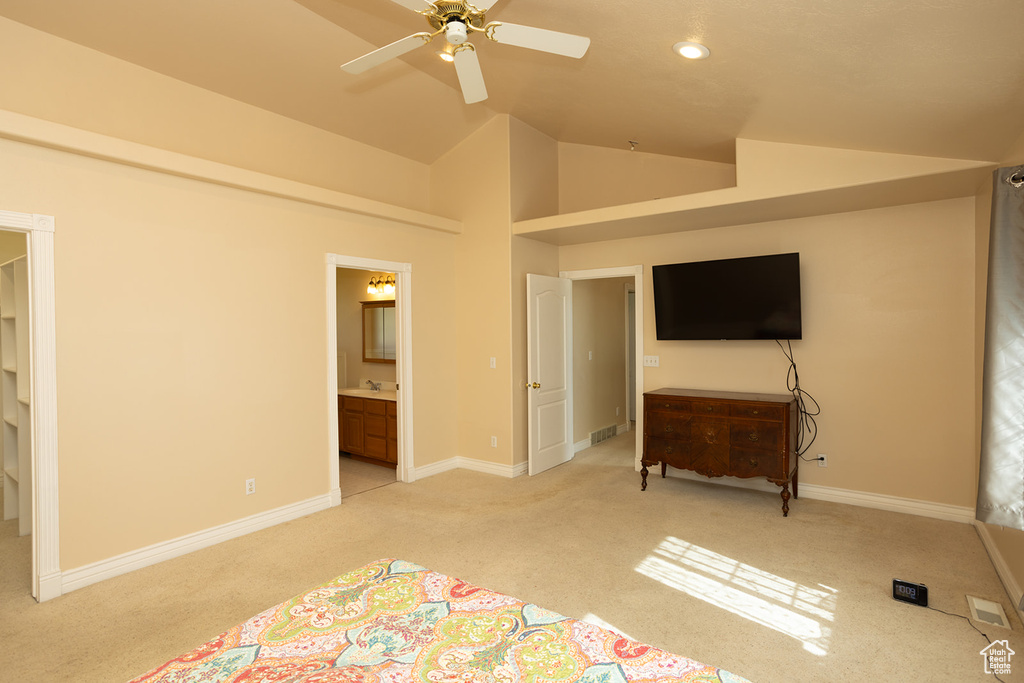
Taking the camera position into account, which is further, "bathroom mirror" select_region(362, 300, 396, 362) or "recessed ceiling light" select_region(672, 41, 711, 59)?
"bathroom mirror" select_region(362, 300, 396, 362)

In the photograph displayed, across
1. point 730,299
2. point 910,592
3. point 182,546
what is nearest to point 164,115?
point 182,546

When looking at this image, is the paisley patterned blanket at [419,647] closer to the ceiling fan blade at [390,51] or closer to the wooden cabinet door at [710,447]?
the ceiling fan blade at [390,51]

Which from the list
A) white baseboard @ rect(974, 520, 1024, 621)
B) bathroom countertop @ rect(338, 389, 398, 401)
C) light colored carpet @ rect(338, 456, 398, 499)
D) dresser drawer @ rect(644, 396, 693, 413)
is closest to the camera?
white baseboard @ rect(974, 520, 1024, 621)

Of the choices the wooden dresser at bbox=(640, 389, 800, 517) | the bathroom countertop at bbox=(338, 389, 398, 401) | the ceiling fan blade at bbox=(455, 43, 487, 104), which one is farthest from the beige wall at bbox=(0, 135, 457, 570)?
the wooden dresser at bbox=(640, 389, 800, 517)

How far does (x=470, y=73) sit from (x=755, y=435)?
3331 mm

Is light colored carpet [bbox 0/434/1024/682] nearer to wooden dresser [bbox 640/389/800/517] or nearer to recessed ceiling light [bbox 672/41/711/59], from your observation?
wooden dresser [bbox 640/389/800/517]

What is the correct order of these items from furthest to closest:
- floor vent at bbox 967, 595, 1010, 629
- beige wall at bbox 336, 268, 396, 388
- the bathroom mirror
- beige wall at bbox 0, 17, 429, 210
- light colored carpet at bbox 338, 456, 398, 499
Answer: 1. beige wall at bbox 336, 268, 396, 388
2. the bathroom mirror
3. light colored carpet at bbox 338, 456, 398, 499
4. beige wall at bbox 0, 17, 429, 210
5. floor vent at bbox 967, 595, 1010, 629

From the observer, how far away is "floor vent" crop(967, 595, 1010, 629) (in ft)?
8.18

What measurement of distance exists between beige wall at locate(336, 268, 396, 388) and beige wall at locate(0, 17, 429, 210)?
73.5 inches

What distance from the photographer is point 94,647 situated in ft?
7.89

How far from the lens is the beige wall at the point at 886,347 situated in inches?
151

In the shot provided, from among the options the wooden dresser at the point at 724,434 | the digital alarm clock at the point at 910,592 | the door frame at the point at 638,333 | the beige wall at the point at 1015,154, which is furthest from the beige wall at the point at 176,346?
the beige wall at the point at 1015,154

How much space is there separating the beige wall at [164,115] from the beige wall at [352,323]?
6.13 ft

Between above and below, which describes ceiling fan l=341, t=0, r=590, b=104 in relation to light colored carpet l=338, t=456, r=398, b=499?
above
